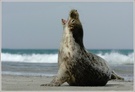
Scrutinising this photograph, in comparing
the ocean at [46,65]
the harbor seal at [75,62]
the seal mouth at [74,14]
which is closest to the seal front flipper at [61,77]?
the harbor seal at [75,62]

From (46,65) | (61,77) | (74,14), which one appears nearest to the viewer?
(61,77)

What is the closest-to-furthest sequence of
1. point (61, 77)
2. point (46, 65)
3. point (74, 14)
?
point (61, 77)
point (74, 14)
point (46, 65)

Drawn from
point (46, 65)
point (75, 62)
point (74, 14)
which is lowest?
point (46, 65)

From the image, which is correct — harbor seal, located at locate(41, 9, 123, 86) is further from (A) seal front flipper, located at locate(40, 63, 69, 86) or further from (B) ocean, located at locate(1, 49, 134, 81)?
(B) ocean, located at locate(1, 49, 134, 81)

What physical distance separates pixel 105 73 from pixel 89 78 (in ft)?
2.04

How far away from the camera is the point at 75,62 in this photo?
11.5 m

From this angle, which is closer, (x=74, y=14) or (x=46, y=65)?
(x=74, y=14)

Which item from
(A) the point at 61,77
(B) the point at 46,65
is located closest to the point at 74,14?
(A) the point at 61,77

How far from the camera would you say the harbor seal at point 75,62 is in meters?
11.5

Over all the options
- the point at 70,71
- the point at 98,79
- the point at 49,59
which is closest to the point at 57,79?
the point at 70,71

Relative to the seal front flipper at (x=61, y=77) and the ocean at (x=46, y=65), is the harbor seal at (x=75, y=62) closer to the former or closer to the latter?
the seal front flipper at (x=61, y=77)

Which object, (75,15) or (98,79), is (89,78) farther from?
(75,15)

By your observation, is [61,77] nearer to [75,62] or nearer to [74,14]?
[75,62]

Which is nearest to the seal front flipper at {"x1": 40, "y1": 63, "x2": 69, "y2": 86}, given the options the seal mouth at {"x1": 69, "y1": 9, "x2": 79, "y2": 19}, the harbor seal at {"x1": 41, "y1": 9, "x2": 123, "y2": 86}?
the harbor seal at {"x1": 41, "y1": 9, "x2": 123, "y2": 86}
